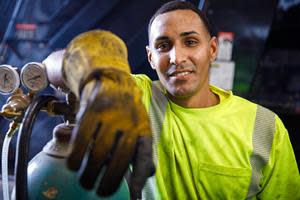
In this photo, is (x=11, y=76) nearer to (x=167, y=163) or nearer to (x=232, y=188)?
(x=167, y=163)

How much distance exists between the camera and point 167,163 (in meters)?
1.35

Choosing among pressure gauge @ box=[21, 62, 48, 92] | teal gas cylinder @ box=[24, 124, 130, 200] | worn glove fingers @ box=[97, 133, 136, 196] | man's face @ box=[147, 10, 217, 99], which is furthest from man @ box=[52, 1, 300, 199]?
worn glove fingers @ box=[97, 133, 136, 196]

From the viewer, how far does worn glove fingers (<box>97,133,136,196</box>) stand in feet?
2.18

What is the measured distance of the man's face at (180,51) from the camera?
131 centimetres

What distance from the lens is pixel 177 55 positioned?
129cm

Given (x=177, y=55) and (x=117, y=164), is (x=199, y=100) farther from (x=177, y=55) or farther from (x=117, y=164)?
(x=117, y=164)

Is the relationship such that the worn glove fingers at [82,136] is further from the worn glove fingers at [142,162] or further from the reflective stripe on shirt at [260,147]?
the reflective stripe on shirt at [260,147]

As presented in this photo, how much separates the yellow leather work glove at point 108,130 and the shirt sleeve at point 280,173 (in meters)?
0.82

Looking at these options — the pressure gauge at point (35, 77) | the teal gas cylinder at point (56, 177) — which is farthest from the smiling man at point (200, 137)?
the pressure gauge at point (35, 77)

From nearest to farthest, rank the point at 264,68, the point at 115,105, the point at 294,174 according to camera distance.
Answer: the point at 115,105 < the point at 294,174 < the point at 264,68

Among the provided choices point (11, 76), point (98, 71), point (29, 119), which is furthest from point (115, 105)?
point (11, 76)

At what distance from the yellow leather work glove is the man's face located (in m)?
0.60

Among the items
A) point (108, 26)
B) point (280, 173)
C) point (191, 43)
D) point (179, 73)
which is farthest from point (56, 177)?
point (108, 26)

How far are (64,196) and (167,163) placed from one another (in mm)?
533
